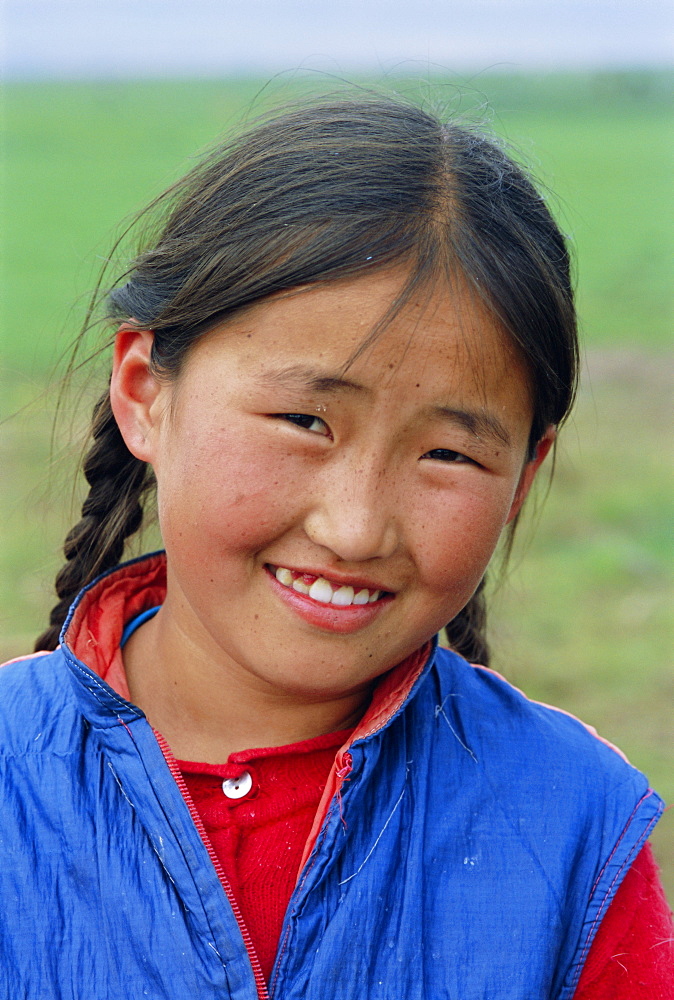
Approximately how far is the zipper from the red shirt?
0.03 meters

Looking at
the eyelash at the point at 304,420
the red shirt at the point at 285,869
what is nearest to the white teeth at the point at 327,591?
the eyelash at the point at 304,420

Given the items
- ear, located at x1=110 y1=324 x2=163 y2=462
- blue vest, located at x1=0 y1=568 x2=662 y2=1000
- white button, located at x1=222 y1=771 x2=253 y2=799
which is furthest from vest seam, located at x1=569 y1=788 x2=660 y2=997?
ear, located at x1=110 y1=324 x2=163 y2=462

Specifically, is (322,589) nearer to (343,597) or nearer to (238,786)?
(343,597)

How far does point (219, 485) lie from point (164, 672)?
42 centimetres

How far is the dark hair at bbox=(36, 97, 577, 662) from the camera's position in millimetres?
1547

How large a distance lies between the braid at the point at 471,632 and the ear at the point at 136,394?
75 centimetres

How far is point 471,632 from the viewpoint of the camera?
2230mm

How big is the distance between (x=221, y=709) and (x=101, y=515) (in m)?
0.50

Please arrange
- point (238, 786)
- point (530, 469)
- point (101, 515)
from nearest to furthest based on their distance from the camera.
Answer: point (238, 786)
point (530, 469)
point (101, 515)

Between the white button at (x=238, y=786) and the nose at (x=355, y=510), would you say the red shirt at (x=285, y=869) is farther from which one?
the nose at (x=355, y=510)

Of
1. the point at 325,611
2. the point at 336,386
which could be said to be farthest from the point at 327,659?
the point at 336,386

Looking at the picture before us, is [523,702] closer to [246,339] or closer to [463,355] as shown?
[463,355]

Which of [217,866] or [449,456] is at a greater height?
[449,456]

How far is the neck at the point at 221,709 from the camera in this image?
1.78 meters
